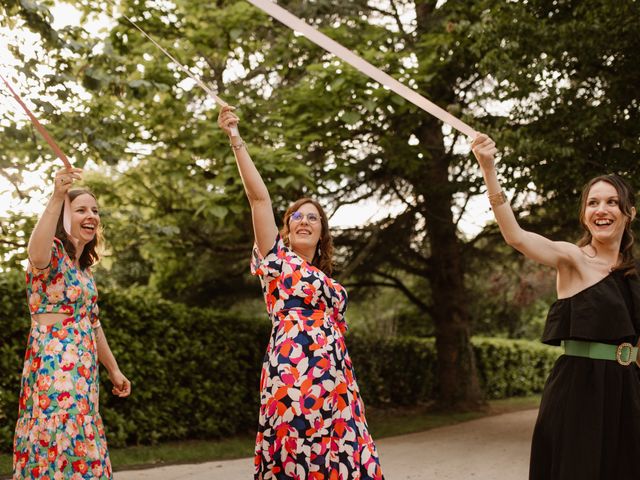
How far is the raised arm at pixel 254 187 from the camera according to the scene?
12.4ft

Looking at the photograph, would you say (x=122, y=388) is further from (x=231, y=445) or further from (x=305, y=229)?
(x=231, y=445)

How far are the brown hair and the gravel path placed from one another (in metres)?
4.22

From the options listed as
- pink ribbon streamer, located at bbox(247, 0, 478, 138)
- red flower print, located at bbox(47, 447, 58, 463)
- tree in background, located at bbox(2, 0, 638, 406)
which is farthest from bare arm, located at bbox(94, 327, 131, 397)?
tree in background, located at bbox(2, 0, 638, 406)

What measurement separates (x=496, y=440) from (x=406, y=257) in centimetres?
458

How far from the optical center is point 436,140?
14.1 m

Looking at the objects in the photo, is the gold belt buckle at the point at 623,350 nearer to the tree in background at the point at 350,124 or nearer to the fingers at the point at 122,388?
the fingers at the point at 122,388

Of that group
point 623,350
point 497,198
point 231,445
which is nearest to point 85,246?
point 497,198

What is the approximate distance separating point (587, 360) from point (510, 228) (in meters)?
0.71

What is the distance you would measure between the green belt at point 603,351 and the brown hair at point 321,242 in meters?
1.41

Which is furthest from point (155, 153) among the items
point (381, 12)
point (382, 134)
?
point (381, 12)

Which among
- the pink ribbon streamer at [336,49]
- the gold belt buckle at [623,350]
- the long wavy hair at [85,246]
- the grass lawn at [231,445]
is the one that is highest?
the pink ribbon streamer at [336,49]

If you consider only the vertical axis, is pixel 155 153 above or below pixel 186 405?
above

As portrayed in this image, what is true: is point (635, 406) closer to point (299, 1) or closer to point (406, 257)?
point (299, 1)

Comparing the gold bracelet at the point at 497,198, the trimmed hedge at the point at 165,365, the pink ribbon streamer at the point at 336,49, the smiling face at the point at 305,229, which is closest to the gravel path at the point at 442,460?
the trimmed hedge at the point at 165,365
